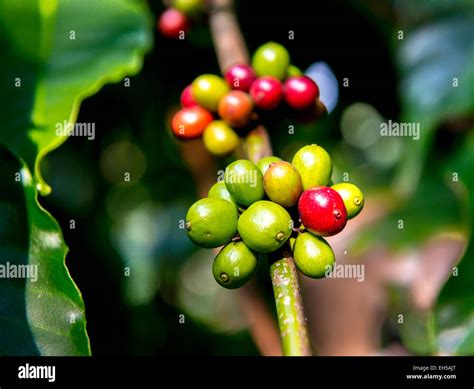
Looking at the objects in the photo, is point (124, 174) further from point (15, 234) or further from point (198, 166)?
point (15, 234)

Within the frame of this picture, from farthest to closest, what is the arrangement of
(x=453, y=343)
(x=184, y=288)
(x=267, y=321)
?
(x=184, y=288) → (x=267, y=321) → (x=453, y=343)

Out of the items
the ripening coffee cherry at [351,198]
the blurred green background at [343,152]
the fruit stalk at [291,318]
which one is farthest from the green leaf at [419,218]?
the fruit stalk at [291,318]

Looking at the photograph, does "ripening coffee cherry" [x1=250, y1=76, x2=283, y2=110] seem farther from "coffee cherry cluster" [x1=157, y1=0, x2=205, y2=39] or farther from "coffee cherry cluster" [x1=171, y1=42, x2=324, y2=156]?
"coffee cherry cluster" [x1=157, y1=0, x2=205, y2=39]

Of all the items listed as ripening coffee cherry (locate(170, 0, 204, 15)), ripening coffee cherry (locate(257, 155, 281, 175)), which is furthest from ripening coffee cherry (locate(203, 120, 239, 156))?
ripening coffee cherry (locate(170, 0, 204, 15))

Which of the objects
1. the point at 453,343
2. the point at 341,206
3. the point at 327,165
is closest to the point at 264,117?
the point at 327,165

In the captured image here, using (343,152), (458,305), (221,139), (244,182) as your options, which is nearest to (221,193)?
(244,182)
